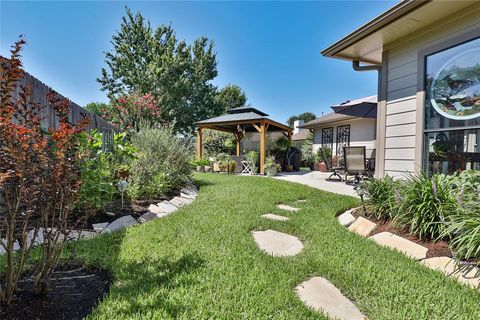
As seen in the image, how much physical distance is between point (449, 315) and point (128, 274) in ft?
7.03

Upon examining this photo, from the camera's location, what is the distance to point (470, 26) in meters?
3.14

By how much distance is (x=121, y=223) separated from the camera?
10.6 feet

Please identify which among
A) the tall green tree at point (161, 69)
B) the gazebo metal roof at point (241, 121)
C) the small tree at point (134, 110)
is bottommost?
the gazebo metal roof at point (241, 121)

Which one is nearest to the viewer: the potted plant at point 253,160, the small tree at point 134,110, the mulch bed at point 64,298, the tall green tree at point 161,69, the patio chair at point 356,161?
the mulch bed at point 64,298

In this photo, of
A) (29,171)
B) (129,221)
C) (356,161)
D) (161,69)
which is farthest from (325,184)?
(161,69)

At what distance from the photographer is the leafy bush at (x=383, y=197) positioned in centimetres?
317

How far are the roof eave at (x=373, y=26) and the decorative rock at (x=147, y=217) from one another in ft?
12.5

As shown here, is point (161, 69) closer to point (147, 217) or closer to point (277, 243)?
point (147, 217)

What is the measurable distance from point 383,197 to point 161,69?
17447 millimetres

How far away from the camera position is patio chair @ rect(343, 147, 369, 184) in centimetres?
715

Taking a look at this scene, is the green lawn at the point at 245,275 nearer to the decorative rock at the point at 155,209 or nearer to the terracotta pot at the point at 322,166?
the decorative rock at the point at 155,209

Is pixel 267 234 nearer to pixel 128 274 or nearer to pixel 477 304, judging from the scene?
pixel 128 274

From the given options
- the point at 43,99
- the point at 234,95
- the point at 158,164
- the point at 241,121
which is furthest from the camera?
the point at 234,95

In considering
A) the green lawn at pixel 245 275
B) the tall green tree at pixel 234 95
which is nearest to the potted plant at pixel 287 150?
the green lawn at pixel 245 275
